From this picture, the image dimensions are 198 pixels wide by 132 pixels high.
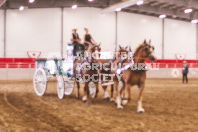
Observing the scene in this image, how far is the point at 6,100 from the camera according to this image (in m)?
9.88

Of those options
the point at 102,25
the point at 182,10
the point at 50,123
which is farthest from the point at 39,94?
the point at 182,10

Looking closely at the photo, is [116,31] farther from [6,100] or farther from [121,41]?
[6,100]

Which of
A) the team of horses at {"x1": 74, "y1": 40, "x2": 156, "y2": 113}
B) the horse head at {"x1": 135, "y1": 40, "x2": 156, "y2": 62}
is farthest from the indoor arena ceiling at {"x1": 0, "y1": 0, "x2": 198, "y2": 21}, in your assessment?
the horse head at {"x1": 135, "y1": 40, "x2": 156, "y2": 62}

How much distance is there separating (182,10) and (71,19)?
10.5 m

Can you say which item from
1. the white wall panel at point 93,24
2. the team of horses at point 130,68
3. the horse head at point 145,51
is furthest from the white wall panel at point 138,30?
the horse head at point 145,51

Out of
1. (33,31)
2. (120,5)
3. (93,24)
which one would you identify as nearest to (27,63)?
(33,31)

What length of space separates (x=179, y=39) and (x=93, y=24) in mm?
9782

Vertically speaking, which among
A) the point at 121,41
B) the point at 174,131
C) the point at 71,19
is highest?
the point at 71,19

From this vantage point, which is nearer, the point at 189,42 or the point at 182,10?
the point at 182,10

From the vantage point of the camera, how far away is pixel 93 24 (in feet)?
85.4

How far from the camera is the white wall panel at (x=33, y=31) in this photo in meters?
24.1

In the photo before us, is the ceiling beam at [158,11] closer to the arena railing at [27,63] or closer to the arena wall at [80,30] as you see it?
the arena wall at [80,30]

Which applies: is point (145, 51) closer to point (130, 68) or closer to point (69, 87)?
point (130, 68)

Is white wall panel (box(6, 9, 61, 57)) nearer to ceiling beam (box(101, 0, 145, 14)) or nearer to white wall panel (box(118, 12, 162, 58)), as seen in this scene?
ceiling beam (box(101, 0, 145, 14))
